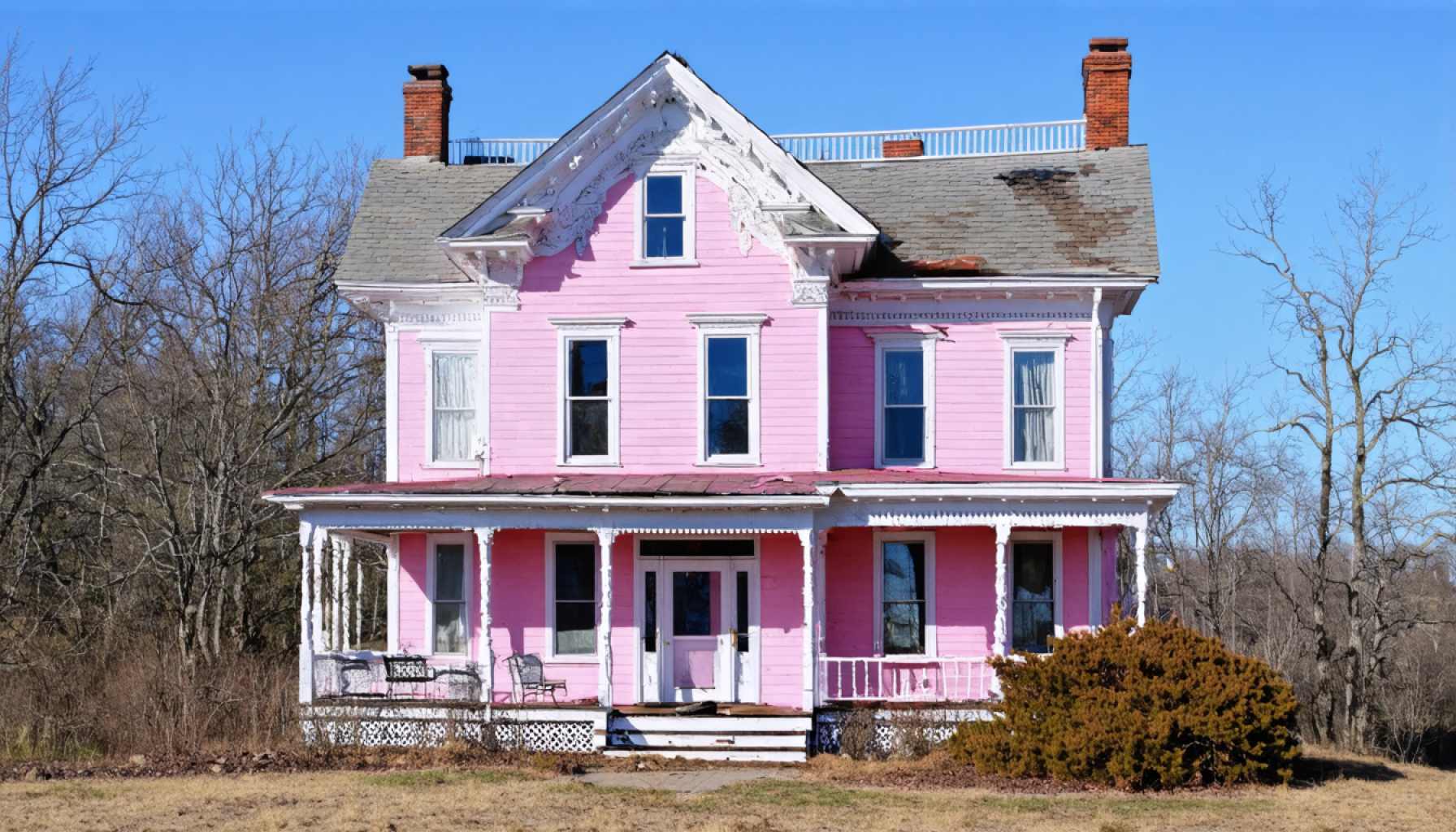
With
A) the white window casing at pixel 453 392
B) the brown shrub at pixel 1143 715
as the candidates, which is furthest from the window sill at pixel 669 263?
the brown shrub at pixel 1143 715

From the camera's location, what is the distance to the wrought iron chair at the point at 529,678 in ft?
71.1

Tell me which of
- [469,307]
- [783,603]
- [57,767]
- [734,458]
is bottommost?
[57,767]

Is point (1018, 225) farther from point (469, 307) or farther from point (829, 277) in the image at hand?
point (469, 307)

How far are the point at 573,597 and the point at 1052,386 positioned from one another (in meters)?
7.66

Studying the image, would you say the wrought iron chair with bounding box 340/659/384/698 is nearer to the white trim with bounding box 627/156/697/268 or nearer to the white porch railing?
the white porch railing

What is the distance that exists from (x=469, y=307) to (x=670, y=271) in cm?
316

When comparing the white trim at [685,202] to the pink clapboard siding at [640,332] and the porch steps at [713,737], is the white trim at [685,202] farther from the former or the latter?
the porch steps at [713,737]

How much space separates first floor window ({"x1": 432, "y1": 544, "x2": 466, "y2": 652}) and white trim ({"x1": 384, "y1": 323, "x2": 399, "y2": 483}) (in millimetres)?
A: 1417

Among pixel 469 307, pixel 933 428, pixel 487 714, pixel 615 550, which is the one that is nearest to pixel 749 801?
pixel 487 714

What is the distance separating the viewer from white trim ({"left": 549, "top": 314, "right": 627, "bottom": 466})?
23.3 metres

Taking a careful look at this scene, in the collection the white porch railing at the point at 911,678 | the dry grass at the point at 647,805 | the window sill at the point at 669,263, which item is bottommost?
the dry grass at the point at 647,805

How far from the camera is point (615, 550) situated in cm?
2316

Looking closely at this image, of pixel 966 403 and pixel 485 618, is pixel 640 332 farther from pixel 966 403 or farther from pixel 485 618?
pixel 966 403

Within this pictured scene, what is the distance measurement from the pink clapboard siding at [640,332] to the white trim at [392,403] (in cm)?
166
